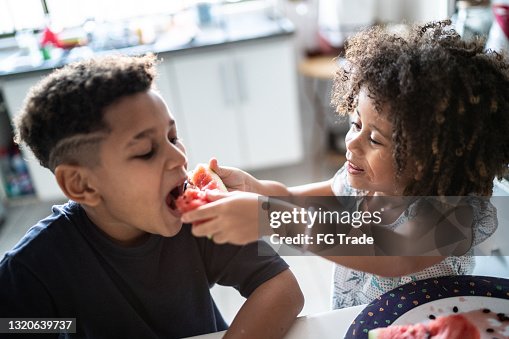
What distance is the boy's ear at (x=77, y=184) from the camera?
3.09 feet

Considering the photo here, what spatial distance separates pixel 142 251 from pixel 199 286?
156 mm

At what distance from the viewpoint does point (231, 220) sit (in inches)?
31.5

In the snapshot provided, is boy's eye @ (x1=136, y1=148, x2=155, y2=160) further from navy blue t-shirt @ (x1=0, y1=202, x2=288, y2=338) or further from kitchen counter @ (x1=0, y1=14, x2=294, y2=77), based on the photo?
kitchen counter @ (x1=0, y1=14, x2=294, y2=77)

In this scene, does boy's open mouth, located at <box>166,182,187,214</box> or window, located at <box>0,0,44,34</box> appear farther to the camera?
window, located at <box>0,0,44,34</box>

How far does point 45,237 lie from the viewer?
0.99m

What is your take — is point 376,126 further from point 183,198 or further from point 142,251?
point 142,251

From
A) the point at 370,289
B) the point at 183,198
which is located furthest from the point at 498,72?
the point at 183,198

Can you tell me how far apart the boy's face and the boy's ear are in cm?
2

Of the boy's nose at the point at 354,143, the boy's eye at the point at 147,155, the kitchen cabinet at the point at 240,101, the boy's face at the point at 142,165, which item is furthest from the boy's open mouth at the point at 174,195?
the kitchen cabinet at the point at 240,101

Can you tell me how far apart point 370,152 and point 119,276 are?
602mm

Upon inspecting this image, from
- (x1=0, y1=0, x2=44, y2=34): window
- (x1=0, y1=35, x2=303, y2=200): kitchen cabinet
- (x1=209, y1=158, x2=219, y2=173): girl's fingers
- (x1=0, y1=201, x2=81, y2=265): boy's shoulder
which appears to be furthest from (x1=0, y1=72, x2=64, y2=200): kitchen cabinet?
(x1=209, y1=158, x2=219, y2=173): girl's fingers

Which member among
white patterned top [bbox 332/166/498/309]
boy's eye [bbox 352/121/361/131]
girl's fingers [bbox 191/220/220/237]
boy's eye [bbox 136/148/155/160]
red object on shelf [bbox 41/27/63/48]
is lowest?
white patterned top [bbox 332/166/498/309]

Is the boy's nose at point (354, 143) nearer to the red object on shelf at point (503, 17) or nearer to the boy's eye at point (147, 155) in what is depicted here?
the boy's eye at point (147, 155)

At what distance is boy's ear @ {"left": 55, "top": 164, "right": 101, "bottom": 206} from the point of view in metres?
0.94
